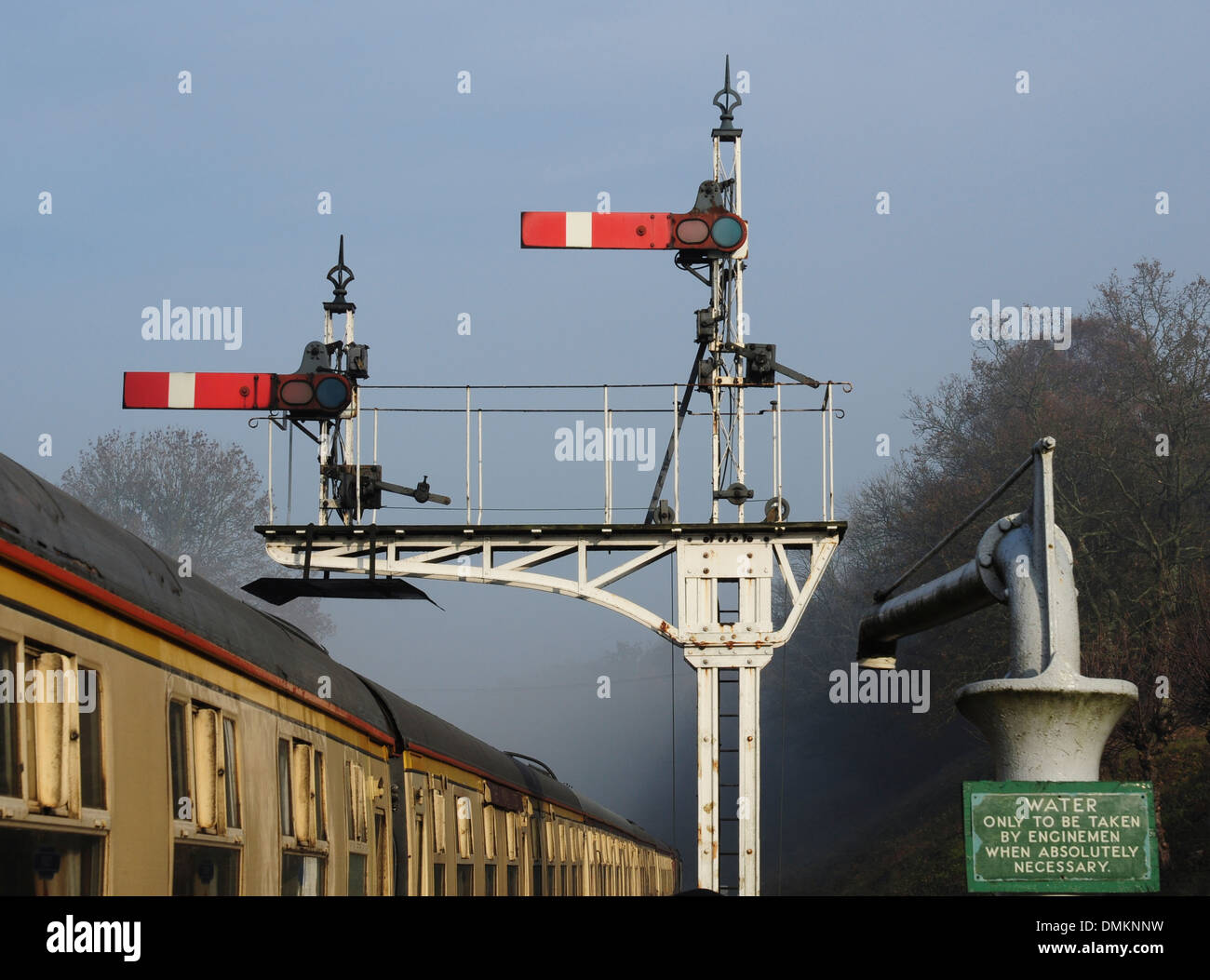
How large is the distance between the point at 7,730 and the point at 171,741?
166cm

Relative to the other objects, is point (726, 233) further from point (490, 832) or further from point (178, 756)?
point (178, 756)

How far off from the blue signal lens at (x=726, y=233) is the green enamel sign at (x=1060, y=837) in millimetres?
12252

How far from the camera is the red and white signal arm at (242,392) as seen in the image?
60.7 ft

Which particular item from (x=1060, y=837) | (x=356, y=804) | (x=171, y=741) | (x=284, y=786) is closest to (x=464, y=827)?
(x=356, y=804)

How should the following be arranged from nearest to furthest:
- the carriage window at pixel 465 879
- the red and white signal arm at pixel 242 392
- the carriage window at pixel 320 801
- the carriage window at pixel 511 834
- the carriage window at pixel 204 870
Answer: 1. the carriage window at pixel 204 870
2. the carriage window at pixel 320 801
3. the carriage window at pixel 465 879
4. the carriage window at pixel 511 834
5. the red and white signal arm at pixel 242 392

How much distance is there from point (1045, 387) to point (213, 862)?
48768 millimetres

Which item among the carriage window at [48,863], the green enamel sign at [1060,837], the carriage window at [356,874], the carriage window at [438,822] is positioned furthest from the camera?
the carriage window at [438,822]

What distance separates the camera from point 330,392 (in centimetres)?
1859

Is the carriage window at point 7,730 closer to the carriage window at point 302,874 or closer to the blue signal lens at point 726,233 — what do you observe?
the carriage window at point 302,874

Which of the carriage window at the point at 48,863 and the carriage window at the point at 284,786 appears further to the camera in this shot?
the carriage window at the point at 284,786
